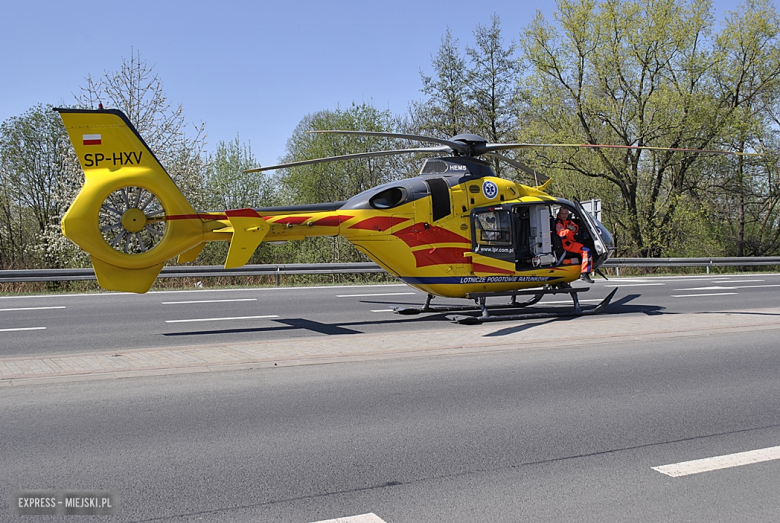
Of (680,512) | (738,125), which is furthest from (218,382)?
(738,125)

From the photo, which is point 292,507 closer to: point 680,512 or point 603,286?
point 680,512

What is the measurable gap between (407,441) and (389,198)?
7207 mm

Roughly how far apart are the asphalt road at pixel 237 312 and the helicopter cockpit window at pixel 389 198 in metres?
2.27

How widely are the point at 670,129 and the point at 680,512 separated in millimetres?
30834

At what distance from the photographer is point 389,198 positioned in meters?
11.9

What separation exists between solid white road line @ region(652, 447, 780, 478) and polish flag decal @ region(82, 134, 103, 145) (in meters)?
8.82

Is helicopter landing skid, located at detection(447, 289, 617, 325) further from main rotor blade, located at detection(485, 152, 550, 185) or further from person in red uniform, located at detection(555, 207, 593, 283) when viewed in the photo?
main rotor blade, located at detection(485, 152, 550, 185)

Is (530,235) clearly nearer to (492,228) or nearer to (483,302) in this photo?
(492,228)

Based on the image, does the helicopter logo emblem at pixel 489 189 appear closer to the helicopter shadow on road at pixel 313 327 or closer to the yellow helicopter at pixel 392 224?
the yellow helicopter at pixel 392 224

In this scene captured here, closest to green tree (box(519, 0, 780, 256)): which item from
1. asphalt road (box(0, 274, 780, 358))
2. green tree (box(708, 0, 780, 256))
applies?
green tree (box(708, 0, 780, 256))

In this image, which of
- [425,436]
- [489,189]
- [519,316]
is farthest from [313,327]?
[425,436]

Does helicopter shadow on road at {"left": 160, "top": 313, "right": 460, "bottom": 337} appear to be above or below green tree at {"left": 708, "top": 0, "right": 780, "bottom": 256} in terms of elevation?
below

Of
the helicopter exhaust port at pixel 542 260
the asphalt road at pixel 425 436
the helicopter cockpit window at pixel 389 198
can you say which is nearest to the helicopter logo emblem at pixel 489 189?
the helicopter exhaust port at pixel 542 260

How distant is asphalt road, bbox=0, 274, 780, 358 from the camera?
1017 cm
